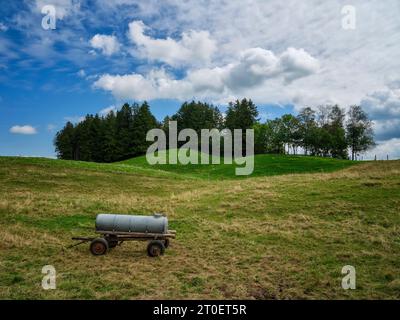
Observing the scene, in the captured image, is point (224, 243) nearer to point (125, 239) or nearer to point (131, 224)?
point (131, 224)

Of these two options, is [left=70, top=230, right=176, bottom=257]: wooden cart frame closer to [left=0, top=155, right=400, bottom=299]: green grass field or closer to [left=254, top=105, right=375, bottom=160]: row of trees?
[left=0, top=155, right=400, bottom=299]: green grass field

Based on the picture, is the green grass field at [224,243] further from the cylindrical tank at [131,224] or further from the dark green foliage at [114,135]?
the dark green foliage at [114,135]

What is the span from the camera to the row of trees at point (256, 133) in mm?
94375

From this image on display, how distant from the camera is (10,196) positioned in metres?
26.8

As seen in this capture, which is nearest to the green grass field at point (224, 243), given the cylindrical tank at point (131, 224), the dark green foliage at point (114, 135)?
the cylindrical tank at point (131, 224)

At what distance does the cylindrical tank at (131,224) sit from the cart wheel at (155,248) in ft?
1.83

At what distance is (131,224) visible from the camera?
609 inches

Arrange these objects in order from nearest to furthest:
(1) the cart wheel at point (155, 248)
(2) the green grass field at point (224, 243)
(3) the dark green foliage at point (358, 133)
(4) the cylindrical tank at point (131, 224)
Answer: (2) the green grass field at point (224, 243) → (1) the cart wheel at point (155, 248) → (4) the cylindrical tank at point (131, 224) → (3) the dark green foliage at point (358, 133)
